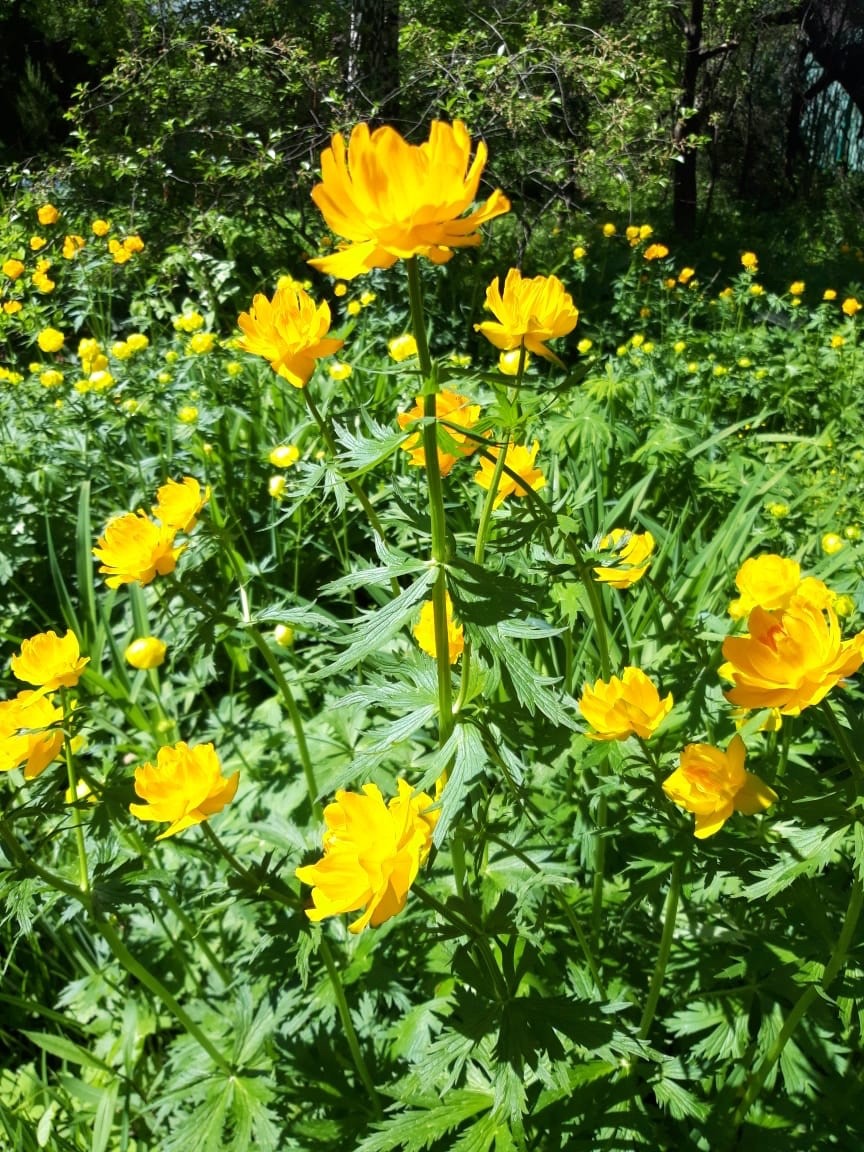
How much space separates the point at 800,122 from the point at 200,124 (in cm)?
791

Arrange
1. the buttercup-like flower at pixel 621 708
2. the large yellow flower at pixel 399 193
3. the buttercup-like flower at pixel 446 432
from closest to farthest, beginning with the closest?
the large yellow flower at pixel 399 193, the buttercup-like flower at pixel 446 432, the buttercup-like flower at pixel 621 708

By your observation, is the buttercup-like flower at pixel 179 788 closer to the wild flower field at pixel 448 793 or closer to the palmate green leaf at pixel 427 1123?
the wild flower field at pixel 448 793

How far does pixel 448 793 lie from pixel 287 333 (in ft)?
1.75

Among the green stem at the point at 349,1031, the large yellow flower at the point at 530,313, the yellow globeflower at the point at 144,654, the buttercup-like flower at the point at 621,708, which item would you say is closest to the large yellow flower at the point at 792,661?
the buttercup-like flower at the point at 621,708

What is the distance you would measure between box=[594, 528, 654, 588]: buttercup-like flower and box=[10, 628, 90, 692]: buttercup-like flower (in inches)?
24.3

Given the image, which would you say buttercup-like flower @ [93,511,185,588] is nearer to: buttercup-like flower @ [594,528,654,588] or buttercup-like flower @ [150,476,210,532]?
buttercup-like flower @ [150,476,210,532]

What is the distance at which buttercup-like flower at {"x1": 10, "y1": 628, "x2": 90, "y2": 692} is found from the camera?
93 centimetres

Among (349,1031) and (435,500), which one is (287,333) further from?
(349,1031)

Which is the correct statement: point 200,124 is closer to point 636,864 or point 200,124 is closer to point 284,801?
point 284,801

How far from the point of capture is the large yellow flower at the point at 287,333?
89 cm

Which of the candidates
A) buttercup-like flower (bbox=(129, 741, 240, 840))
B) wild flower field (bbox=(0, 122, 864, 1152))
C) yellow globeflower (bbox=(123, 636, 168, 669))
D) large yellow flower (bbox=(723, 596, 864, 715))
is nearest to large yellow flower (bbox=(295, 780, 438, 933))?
wild flower field (bbox=(0, 122, 864, 1152))

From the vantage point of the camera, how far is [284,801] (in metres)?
1.63

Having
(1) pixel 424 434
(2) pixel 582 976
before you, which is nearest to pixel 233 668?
(2) pixel 582 976

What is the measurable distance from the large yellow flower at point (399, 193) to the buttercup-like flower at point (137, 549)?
0.49m
